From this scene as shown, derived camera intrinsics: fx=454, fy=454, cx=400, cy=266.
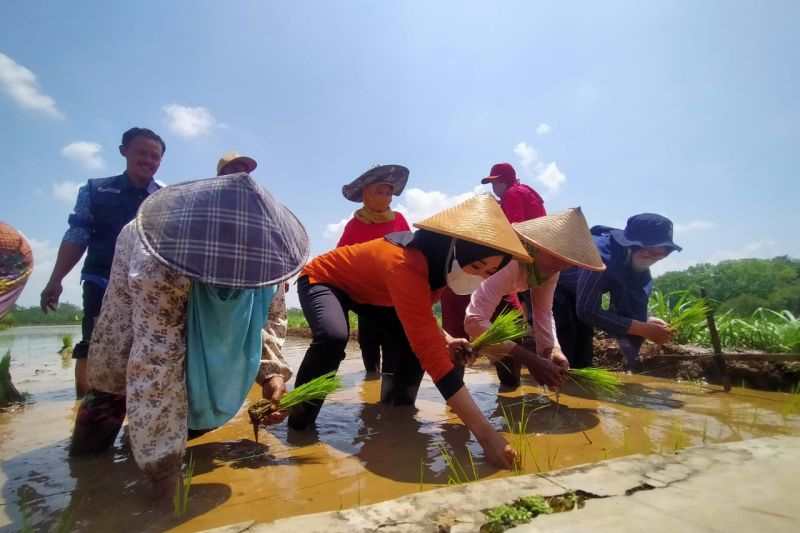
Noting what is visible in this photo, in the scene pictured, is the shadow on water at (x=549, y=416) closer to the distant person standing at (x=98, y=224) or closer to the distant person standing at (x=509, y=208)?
the distant person standing at (x=509, y=208)

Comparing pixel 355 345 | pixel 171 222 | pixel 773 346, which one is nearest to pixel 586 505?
pixel 171 222

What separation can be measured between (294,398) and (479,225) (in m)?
1.21

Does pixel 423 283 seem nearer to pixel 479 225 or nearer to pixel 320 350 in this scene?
pixel 479 225

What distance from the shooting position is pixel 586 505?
4.27ft

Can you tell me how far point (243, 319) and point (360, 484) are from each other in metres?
0.80

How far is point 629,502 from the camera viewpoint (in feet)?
4.34

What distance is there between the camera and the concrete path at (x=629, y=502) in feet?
3.84

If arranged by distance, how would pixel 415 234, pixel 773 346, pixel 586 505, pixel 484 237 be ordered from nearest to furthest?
pixel 586 505, pixel 484 237, pixel 415 234, pixel 773 346

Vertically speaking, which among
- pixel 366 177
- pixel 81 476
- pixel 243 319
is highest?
pixel 366 177

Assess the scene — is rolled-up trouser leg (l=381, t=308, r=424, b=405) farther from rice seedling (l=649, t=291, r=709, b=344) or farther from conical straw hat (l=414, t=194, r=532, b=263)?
rice seedling (l=649, t=291, r=709, b=344)

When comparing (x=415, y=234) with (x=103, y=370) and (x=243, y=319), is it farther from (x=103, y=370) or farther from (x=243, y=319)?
(x=103, y=370)

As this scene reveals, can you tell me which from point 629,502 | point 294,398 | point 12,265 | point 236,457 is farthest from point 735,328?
point 12,265

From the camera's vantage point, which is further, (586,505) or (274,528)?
(586,505)

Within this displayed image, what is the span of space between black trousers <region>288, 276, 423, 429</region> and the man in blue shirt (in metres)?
1.52
